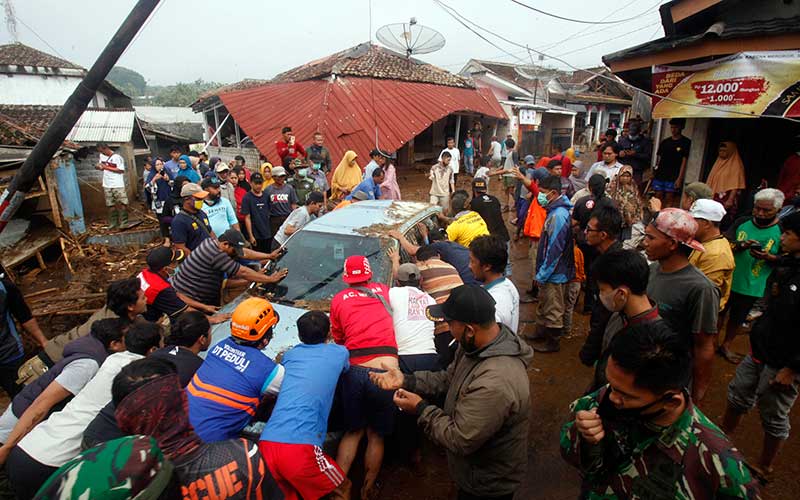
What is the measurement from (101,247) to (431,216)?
7.60 meters

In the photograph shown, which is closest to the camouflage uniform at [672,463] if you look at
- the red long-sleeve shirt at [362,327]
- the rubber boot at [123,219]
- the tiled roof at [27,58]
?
the red long-sleeve shirt at [362,327]

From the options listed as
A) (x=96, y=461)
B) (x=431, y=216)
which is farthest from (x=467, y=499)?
(x=431, y=216)

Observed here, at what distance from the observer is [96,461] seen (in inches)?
47.9

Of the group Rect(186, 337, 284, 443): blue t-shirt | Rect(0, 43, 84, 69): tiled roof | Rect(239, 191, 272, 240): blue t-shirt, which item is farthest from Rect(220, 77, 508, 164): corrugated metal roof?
Rect(0, 43, 84, 69): tiled roof

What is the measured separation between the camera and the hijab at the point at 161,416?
1512 millimetres

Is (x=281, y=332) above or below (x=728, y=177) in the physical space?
below

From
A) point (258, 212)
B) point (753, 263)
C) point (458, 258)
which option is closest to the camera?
point (753, 263)

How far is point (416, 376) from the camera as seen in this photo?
2.36 m

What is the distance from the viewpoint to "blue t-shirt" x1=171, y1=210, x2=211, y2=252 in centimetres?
505

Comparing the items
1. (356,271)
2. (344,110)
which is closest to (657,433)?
(356,271)

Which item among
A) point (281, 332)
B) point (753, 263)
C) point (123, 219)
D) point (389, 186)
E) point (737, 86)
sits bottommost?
point (123, 219)

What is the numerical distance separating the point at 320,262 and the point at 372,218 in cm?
96

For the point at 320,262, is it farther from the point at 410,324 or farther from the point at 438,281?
the point at 410,324

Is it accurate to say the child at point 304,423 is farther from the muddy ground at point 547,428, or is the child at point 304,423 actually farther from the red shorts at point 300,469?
the muddy ground at point 547,428
